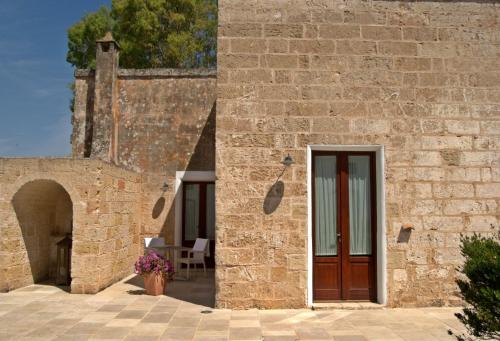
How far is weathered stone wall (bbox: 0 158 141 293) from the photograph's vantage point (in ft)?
23.2

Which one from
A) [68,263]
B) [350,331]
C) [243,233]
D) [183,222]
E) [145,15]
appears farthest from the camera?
[145,15]

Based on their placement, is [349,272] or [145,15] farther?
[145,15]

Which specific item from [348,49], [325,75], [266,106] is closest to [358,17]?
[348,49]

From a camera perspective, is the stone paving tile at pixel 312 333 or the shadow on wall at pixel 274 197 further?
the shadow on wall at pixel 274 197

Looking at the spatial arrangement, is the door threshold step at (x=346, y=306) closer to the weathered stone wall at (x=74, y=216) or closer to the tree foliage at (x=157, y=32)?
the weathered stone wall at (x=74, y=216)

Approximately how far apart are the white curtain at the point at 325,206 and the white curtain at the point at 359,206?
256mm

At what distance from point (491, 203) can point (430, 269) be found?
1354 millimetres

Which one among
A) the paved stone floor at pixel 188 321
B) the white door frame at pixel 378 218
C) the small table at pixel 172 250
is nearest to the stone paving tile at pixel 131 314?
the paved stone floor at pixel 188 321

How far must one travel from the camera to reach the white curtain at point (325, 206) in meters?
6.26

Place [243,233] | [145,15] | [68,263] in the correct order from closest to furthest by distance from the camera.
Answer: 1. [243,233]
2. [68,263]
3. [145,15]

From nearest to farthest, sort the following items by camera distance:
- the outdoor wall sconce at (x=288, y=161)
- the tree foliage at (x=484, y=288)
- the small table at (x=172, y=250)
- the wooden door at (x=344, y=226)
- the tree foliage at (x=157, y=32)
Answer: the tree foliage at (x=484, y=288) < the outdoor wall sconce at (x=288, y=161) < the wooden door at (x=344, y=226) < the small table at (x=172, y=250) < the tree foliage at (x=157, y=32)

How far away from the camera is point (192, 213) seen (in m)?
10.1

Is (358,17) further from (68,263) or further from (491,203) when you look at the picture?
(68,263)

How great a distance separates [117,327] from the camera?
5.10m
